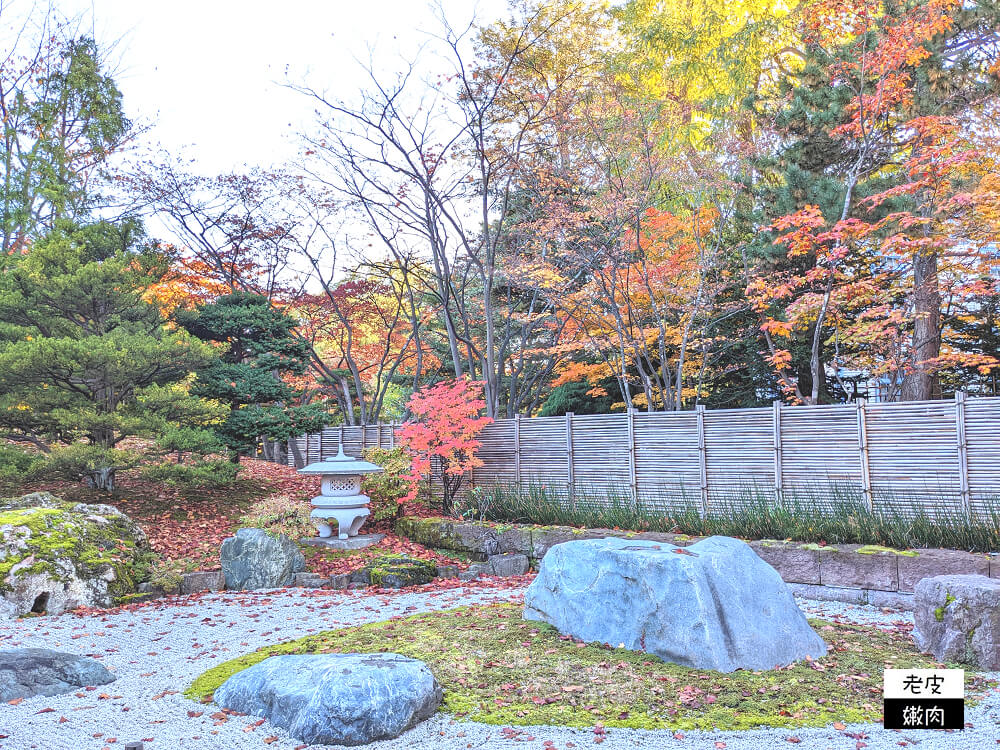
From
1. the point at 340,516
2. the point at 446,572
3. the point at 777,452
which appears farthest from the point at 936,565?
the point at 340,516

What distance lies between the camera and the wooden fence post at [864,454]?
8.32 meters

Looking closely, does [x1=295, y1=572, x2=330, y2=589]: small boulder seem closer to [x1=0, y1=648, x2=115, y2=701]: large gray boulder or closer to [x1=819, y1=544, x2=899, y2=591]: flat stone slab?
[x1=0, y1=648, x2=115, y2=701]: large gray boulder

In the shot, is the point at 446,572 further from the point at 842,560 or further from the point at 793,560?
the point at 842,560

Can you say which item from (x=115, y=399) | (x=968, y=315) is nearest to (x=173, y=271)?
(x=115, y=399)

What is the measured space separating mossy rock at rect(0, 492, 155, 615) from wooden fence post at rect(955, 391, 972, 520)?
9.84 metres

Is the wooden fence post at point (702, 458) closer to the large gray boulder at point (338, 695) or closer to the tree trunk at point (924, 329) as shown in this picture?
the tree trunk at point (924, 329)

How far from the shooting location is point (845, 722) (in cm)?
408

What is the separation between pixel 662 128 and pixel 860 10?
371 cm

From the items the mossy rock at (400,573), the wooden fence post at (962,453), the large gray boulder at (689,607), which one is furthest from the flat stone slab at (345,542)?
the wooden fence post at (962,453)

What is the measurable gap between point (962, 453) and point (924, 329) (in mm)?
5501

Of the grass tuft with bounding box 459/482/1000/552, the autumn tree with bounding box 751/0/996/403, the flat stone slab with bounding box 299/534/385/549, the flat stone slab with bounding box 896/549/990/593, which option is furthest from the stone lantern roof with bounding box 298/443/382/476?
the flat stone slab with bounding box 896/549/990/593

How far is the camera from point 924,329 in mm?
12266

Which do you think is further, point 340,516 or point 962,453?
point 340,516

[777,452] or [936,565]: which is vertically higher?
[777,452]
